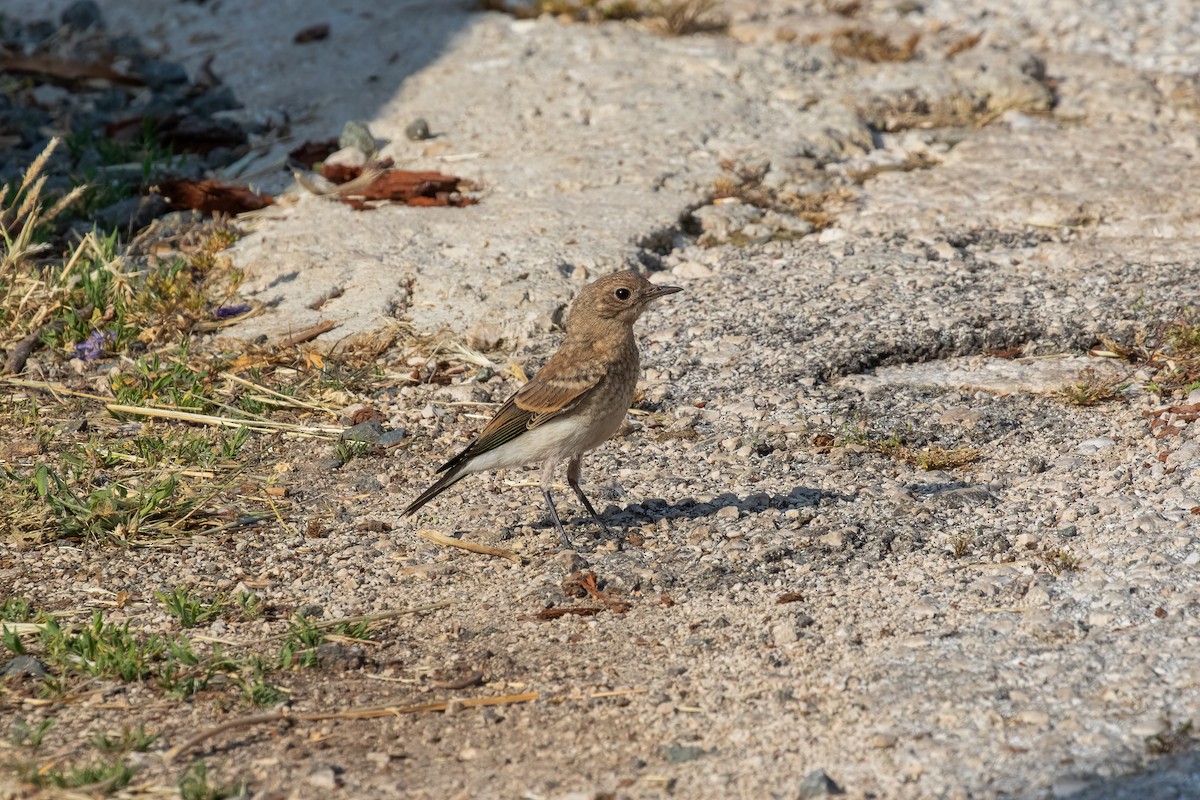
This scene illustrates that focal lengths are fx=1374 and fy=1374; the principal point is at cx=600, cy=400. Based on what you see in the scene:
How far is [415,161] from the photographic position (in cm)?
906

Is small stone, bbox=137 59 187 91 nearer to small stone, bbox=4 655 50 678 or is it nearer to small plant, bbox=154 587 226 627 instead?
small plant, bbox=154 587 226 627

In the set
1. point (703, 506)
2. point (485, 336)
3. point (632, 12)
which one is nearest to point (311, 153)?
point (485, 336)

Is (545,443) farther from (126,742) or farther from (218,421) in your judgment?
(126,742)

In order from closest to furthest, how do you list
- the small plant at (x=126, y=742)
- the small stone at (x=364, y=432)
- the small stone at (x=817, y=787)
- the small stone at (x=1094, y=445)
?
the small stone at (x=817, y=787), the small plant at (x=126, y=742), the small stone at (x=1094, y=445), the small stone at (x=364, y=432)

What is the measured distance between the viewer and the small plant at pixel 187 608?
4996 millimetres

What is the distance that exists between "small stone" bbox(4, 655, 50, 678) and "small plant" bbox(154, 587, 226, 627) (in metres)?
0.49

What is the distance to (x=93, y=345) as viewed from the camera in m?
7.26

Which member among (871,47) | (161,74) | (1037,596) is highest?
(871,47)

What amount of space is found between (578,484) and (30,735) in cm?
251

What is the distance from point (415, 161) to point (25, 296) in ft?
8.95

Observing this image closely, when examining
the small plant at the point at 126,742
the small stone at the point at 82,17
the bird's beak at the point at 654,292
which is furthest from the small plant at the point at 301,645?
the small stone at the point at 82,17

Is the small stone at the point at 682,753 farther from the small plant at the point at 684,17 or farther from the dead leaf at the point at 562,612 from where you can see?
the small plant at the point at 684,17

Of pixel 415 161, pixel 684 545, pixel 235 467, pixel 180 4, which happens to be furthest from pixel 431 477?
pixel 180 4

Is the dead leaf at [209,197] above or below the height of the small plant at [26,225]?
below
